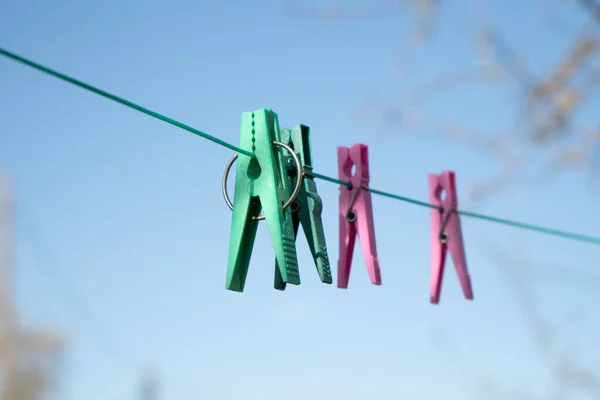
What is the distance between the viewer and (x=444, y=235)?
12.7ft

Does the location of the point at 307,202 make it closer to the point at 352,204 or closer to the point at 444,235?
the point at 352,204

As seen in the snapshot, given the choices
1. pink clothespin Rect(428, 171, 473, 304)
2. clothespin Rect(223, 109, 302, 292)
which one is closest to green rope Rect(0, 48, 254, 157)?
clothespin Rect(223, 109, 302, 292)

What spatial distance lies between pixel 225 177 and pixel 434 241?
1098 mm

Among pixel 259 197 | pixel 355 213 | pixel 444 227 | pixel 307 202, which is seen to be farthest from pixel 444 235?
pixel 259 197

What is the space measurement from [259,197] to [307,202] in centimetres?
23

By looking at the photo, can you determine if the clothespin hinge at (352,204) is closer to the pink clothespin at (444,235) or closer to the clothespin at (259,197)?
the pink clothespin at (444,235)

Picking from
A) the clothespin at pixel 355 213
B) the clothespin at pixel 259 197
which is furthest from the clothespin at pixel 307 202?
the clothespin at pixel 355 213

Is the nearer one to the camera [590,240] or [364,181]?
[364,181]

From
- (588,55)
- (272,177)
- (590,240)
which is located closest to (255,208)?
(272,177)

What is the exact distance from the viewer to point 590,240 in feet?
12.8

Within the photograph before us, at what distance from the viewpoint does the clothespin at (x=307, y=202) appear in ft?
10.1

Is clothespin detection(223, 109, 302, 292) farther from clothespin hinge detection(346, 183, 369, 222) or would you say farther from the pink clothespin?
the pink clothespin

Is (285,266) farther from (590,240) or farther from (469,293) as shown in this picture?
(590,240)

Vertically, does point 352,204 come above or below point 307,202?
above
